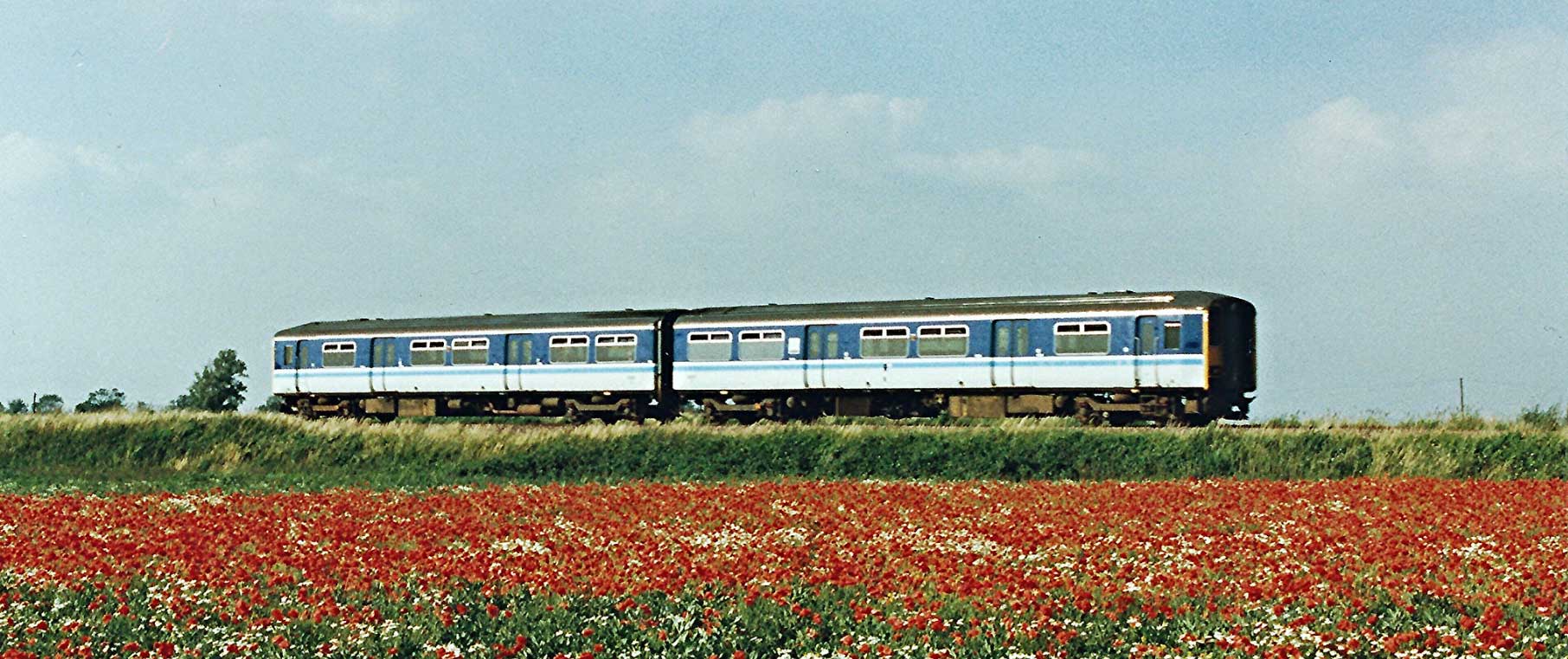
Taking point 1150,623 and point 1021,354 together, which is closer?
point 1150,623

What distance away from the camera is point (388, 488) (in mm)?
24438

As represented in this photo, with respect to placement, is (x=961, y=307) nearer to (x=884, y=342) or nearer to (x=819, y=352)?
(x=884, y=342)

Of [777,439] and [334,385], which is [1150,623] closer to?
[777,439]

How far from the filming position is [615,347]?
42.2 meters

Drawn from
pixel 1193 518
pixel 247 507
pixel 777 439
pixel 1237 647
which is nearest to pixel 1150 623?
pixel 1237 647

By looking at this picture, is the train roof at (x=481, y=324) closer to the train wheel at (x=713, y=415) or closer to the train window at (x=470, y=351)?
A: the train window at (x=470, y=351)

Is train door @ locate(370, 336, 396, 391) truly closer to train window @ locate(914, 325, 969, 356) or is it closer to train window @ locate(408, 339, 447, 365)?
train window @ locate(408, 339, 447, 365)

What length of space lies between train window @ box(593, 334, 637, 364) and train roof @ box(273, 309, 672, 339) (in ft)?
1.05

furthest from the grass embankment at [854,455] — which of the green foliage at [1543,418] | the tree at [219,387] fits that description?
Result: the tree at [219,387]

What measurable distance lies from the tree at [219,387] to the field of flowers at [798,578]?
35.7 m

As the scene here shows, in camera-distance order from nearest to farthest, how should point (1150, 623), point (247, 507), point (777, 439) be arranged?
point (1150, 623), point (247, 507), point (777, 439)

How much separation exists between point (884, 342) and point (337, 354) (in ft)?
64.8

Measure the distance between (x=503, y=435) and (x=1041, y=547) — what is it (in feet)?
62.1

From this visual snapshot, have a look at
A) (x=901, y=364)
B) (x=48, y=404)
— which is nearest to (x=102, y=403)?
(x=48, y=404)
